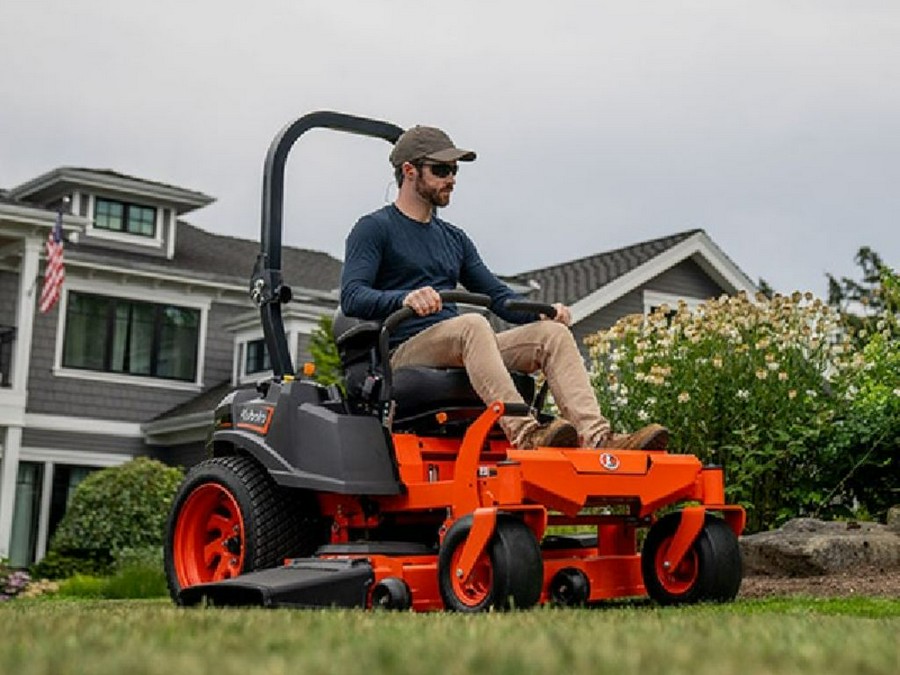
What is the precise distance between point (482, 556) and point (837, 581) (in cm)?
272

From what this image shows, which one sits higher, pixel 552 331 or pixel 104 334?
pixel 104 334

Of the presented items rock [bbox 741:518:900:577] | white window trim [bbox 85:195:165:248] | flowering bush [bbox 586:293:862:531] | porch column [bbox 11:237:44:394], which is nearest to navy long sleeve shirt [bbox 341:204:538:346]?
rock [bbox 741:518:900:577]

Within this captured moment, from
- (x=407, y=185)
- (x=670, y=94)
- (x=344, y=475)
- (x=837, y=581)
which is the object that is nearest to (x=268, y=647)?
(x=344, y=475)

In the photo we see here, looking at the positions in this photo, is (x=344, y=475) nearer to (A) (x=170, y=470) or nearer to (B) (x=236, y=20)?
(B) (x=236, y=20)

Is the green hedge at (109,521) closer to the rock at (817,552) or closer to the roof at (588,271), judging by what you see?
the roof at (588,271)

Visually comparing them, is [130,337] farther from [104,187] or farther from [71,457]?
[104,187]

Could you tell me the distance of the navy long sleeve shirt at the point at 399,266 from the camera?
18.2ft

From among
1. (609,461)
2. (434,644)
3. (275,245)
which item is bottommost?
(434,644)

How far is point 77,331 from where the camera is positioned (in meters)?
20.3

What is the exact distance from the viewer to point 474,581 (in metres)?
4.77

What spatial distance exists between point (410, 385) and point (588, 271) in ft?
56.8

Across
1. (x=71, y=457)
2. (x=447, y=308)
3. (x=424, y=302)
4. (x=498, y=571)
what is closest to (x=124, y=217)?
(x=71, y=457)

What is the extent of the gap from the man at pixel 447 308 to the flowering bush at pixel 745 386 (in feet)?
13.1

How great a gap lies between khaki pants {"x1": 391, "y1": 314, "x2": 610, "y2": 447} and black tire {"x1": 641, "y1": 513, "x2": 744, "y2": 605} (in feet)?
1.74
